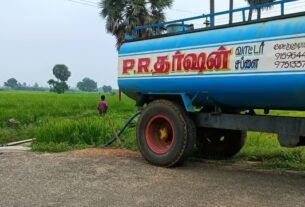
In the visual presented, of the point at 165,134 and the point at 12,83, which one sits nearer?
the point at 165,134

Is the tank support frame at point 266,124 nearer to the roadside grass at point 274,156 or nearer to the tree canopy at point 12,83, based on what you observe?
the roadside grass at point 274,156

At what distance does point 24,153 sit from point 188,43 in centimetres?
446

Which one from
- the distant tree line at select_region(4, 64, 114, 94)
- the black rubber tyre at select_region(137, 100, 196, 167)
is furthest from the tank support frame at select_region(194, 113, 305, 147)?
the distant tree line at select_region(4, 64, 114, 94)

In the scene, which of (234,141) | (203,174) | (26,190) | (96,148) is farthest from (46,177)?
(234,141)

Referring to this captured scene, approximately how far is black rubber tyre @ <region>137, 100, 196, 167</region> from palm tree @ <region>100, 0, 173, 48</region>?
70.0 ft

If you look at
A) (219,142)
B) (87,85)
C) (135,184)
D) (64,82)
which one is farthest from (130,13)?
(87,85)

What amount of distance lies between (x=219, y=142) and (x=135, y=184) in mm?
3136

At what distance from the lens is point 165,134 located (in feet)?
29.2

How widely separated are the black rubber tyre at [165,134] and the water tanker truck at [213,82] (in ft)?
0.06

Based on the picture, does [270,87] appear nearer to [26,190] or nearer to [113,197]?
[113,197]

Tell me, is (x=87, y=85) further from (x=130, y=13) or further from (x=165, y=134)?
(x=165, y=134)

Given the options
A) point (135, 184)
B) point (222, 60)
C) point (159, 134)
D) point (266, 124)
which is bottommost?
point (135, 184)

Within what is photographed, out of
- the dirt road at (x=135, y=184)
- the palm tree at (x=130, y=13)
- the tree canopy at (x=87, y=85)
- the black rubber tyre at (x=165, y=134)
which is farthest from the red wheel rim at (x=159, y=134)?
the tree canopy at (x=87, y=85)

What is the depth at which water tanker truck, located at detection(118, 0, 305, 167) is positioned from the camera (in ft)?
22.2
